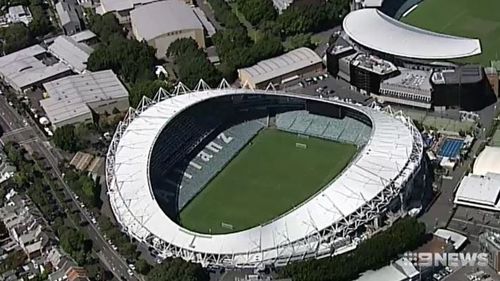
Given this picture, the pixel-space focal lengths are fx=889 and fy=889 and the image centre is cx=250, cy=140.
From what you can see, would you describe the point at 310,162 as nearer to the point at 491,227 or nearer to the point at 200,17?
the point at 491,227

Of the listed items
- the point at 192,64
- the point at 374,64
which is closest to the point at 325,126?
the point at 374,64

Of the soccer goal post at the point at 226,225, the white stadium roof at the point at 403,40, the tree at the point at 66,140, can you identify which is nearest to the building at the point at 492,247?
the soccer goal post at the point at 226,225

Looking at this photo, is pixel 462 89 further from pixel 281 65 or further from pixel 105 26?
pixel 105 26

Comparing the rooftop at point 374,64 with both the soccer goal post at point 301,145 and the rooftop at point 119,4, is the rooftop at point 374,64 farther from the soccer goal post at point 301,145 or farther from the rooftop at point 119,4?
the rooftop at point 119,4

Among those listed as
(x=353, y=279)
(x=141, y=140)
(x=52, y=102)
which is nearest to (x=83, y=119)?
(x=52, y=102)

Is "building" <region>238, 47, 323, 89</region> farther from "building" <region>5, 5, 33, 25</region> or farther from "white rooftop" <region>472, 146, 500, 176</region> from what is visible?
"building" <region>5, 5, 33, 25</region>

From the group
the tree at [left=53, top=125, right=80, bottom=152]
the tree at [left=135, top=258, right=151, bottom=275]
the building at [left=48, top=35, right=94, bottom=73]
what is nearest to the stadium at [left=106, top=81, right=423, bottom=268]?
the tree at [left=135, top=258, right=151, bottom=275]
